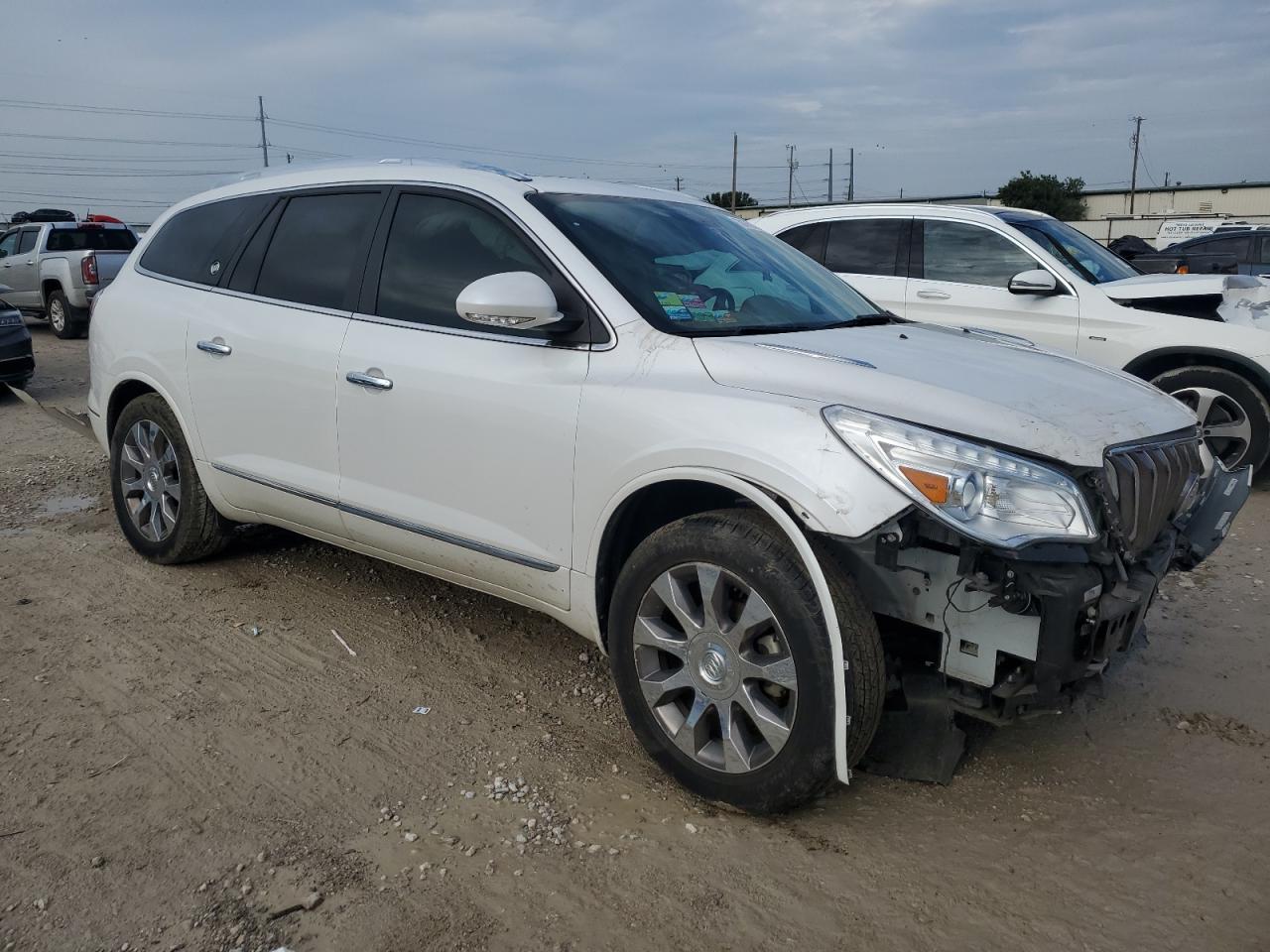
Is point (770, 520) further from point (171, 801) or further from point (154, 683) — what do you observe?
point (154, 683)

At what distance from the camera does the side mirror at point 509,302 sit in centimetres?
313

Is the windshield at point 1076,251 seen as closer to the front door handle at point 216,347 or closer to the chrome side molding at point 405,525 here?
the chrome side molding at point 405,525

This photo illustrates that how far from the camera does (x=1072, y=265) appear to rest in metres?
7.36

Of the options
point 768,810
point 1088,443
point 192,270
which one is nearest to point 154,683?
point 192,270

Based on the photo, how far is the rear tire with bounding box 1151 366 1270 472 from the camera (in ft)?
21.8

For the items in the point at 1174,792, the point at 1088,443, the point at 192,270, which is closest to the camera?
the point at 1088,443

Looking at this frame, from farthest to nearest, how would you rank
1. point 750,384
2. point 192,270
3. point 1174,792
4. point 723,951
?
point 192,270, point 1174,792, point 750,384, point 723,951

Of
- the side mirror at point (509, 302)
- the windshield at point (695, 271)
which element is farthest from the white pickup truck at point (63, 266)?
the side mirror at point (509, 302)

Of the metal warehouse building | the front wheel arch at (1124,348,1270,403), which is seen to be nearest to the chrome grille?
the front wheel arch at (1124,348,1270,403)

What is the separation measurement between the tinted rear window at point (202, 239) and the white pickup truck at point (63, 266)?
12.4m

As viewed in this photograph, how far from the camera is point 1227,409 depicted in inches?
266

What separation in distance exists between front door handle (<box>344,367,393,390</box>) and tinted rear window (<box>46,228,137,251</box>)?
598 inches

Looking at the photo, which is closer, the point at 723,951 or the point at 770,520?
the point at 723,951

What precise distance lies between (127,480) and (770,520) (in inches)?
143
